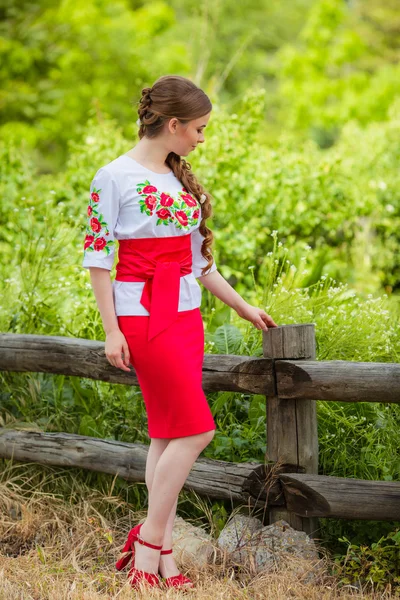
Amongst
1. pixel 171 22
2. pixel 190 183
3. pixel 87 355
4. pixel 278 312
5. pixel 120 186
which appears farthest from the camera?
pixel 171 22

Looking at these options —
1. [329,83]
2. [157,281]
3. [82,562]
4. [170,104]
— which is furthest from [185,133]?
[329,83]

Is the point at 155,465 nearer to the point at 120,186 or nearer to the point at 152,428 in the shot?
the point at 152,428

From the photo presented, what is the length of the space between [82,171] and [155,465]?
4.00m

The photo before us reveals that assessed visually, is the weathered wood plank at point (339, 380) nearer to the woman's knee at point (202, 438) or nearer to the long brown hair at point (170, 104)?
the woman's knee at point (202, 438)

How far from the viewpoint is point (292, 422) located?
3.24 metres

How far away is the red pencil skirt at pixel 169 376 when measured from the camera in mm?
2746

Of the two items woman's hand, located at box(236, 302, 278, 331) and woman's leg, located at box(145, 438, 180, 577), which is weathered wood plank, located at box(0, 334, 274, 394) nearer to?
woman's hand, located at box(236, 302, 278, 331)

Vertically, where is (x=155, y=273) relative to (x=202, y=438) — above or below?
above

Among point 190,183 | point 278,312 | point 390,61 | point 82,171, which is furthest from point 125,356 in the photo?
point 390,61

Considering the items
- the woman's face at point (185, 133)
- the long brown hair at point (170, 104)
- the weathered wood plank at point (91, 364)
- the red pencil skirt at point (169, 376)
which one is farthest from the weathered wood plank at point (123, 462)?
the woman's face at point (185, 133)

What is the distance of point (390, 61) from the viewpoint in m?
25.5

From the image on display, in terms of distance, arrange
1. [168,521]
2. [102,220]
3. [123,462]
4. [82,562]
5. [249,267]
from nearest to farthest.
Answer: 1. [102,220]
2. [168,521]
3. [82,562]
4. [123,462]
5. [249,267]

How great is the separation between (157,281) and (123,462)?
120cm

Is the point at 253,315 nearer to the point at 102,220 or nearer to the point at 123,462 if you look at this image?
the point at 102,220
